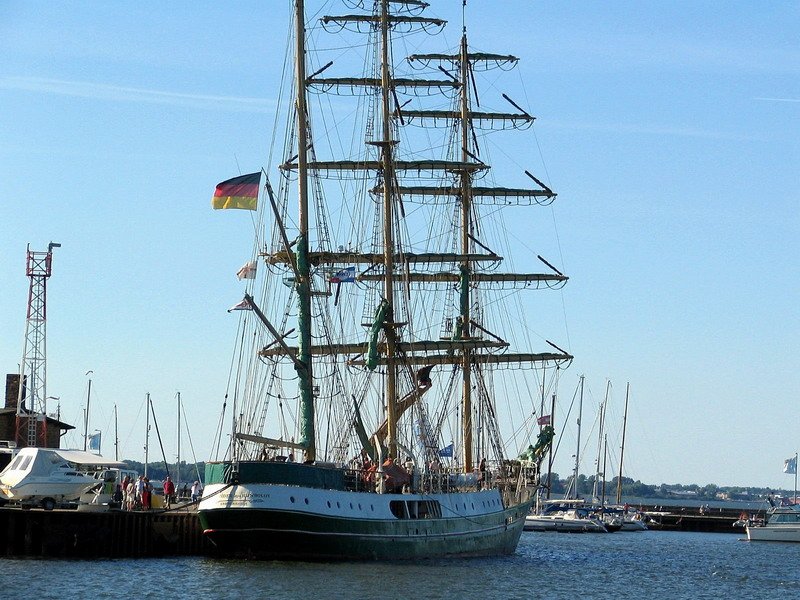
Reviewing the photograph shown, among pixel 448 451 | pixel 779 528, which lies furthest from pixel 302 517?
pixel 779 528

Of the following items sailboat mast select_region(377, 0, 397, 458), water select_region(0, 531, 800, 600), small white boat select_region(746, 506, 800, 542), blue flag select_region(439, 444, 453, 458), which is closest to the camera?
water select_region(0, 531, 800, 600)

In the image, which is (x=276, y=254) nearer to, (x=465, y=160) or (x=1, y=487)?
(x=1, y=487)

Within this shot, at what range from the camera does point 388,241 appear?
3366 inches

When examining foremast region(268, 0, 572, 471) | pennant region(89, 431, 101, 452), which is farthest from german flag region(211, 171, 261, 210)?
pennant region(89, 431, 101, 452)

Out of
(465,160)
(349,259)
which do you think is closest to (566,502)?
(465,160)

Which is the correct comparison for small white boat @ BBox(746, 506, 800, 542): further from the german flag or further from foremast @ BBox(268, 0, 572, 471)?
the german flag

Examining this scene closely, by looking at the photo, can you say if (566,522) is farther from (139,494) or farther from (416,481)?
(139,494)

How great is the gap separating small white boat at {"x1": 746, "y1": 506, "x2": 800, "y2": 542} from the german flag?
233 ft

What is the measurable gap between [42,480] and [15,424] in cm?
2067

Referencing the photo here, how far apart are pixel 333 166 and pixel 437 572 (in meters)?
27.4

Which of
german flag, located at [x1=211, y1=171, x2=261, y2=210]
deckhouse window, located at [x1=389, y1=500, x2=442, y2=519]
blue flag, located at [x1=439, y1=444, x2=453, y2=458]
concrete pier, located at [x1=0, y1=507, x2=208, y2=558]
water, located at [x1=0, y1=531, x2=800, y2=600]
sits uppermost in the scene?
german flag, located at [x1=211, y1=171, x2=261, y2=210]

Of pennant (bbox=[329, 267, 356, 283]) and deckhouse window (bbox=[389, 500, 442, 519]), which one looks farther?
pennant (bbox=[329, 267, 356, 283])

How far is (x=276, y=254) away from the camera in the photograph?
77688 mm

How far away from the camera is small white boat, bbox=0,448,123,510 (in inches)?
2982
